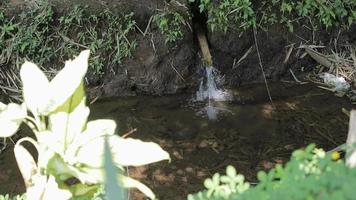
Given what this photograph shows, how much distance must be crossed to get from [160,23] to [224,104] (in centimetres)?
103

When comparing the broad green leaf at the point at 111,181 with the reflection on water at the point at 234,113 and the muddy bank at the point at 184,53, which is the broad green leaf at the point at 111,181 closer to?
the reflection on water at the point at 234,113

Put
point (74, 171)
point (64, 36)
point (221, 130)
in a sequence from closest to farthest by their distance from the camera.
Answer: point (74, 171) < point (221, 130) < point (64, 36)

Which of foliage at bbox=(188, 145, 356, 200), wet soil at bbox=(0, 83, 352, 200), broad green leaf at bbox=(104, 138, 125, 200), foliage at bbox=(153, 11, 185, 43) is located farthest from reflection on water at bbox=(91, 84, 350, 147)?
broad green leaf at bbox=(104, 138, 125, 200)

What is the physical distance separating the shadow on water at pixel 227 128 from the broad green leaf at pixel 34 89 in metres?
1.78

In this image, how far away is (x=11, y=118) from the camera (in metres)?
2.12

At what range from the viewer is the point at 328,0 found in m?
5.22

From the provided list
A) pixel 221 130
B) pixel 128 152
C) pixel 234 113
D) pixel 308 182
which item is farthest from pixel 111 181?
pixel 234 113

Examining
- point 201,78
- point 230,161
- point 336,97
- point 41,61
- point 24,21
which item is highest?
point 24,21

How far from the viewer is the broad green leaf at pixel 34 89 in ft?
6.91

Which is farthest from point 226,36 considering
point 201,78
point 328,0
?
point 328,0

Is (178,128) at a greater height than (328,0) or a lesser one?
lesser

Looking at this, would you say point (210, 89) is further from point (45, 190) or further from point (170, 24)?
point (45, 190)

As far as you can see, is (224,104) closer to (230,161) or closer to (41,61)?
(230,161)

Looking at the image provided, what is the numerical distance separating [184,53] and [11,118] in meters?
3.21
